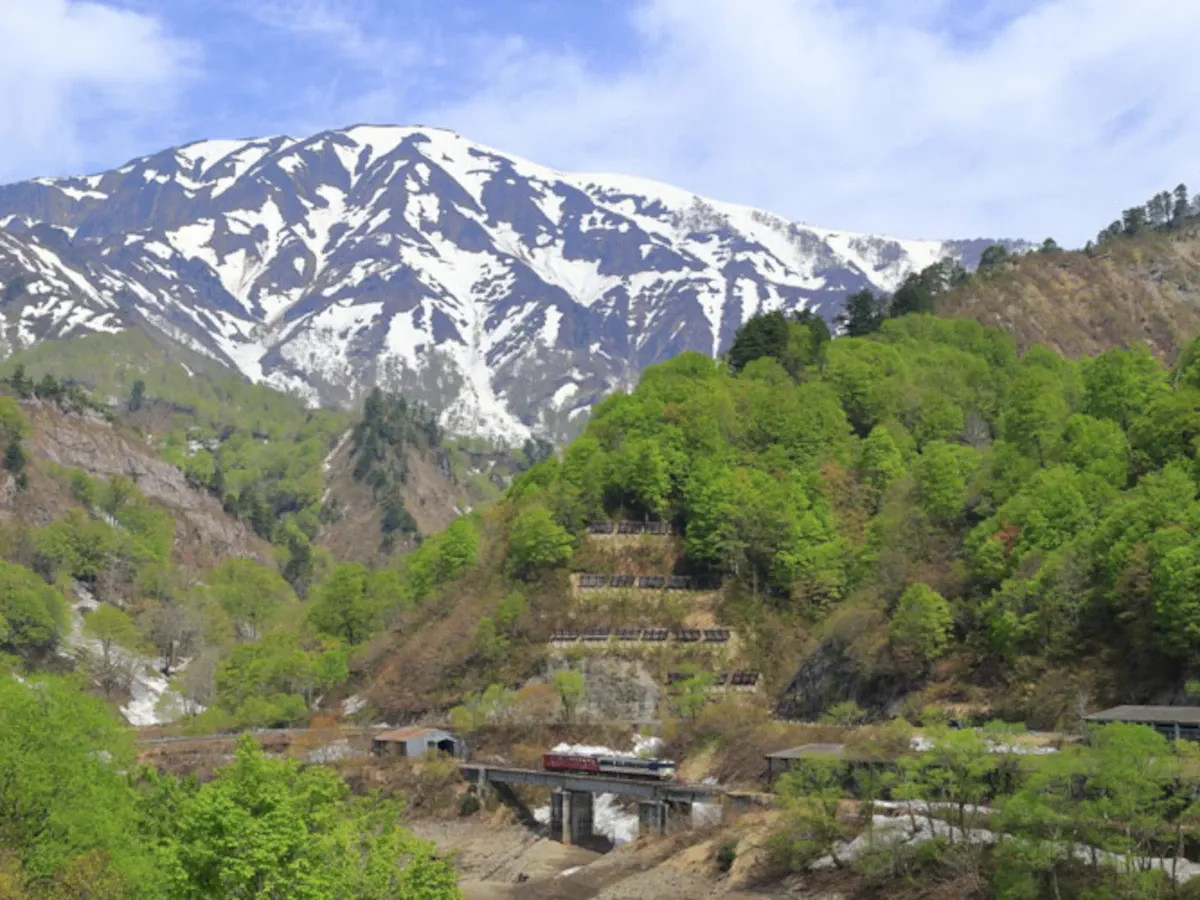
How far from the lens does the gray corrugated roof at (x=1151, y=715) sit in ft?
233

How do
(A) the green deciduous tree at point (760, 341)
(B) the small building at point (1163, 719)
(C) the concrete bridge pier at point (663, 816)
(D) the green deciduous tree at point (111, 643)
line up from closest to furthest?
(B) the small building at point (1163, 719)
(C) the concrete bridge pier at point (663, 816)
(A) the green deciduous tree at point (760, 341)
(D) the green deciduous tree at point (111, 643)

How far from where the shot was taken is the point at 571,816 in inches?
3858

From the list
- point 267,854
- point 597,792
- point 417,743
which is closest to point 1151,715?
point 597,792

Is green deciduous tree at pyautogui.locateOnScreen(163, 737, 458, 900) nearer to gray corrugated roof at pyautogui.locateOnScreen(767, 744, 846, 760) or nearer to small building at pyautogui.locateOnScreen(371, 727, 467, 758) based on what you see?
gray corrugated roof at pyautogui.locateOnScreen(767, 744, 846, 760)

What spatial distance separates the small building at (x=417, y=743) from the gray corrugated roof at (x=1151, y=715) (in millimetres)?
50919

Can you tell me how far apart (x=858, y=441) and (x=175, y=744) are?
2627 inches

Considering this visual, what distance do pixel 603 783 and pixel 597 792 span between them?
2.48 m

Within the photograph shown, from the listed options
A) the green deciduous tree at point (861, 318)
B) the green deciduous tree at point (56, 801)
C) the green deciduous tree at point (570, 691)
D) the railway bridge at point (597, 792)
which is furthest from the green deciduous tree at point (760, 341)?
the green deciduous tree at point (56, 801)

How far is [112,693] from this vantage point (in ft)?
559

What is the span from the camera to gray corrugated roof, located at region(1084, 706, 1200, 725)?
2800 inches

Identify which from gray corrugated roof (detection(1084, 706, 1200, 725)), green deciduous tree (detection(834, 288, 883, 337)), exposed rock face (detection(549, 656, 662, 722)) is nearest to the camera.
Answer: gray corrugated roof (detection(1084, 706, 1200, 725))

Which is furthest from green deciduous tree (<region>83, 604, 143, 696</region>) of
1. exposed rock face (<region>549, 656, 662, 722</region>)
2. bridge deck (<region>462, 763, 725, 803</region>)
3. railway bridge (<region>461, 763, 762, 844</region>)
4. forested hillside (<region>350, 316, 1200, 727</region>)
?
railway bridge (<region>461, 763, 762, 844</region>)

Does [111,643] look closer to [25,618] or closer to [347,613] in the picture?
[25,618]

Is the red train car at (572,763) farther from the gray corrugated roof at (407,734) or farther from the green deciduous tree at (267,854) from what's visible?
the green deciduous tree at (267,854)
